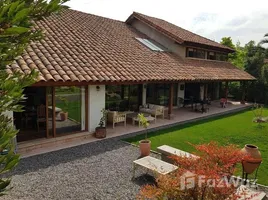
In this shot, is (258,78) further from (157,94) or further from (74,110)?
(74,110)

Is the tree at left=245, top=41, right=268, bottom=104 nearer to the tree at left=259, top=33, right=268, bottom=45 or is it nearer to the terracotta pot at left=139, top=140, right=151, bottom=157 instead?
the tree at left=259, top=33, right=268, bottom=45

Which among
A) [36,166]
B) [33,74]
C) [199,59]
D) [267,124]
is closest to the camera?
[33,74]

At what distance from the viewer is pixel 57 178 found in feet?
23.8

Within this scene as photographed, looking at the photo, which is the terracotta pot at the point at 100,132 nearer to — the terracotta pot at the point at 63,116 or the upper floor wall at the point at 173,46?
the terracotta pot at the point at 63,116

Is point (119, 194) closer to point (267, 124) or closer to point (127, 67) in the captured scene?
point (127, 67)

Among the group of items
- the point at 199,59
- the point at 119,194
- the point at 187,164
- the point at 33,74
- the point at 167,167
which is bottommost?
the point at 119,194

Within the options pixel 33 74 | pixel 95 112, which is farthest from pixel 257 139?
pixel 33 74

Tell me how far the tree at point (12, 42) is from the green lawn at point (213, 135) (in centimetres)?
848

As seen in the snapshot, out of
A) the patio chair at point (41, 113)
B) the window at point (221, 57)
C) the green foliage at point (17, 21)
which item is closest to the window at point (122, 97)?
the patio chair at point (41, 113)

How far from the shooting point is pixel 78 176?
24.5 ft

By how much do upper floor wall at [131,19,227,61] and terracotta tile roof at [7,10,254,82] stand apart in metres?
0.91

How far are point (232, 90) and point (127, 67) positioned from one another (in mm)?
20139

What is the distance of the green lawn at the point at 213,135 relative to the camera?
11196 mm

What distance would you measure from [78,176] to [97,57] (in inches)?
298
